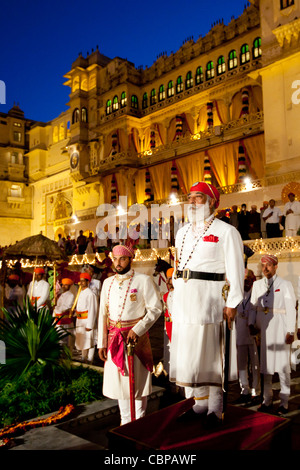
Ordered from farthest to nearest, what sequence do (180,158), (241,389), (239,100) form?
(180,158)
(239,100)
(241,389)

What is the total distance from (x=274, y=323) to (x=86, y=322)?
4.67 meters

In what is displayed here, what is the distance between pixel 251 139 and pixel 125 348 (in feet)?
65.7

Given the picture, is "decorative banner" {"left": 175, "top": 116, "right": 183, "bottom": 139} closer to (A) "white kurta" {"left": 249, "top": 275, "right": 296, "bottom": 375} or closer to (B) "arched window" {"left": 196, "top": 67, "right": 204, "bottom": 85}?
(B) "arched window" {"left": 196, "top": 67, "right": 204, "bottom": 85}

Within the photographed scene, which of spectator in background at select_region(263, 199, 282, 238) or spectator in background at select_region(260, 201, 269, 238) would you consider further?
spectator in background at select_region(260, 201, 269, 238)

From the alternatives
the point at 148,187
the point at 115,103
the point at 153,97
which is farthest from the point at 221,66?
the point at 148,187

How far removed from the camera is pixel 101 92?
106 ft

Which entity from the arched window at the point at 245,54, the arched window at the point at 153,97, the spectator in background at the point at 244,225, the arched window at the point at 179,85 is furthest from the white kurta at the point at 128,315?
the arched window at the point at 153,97

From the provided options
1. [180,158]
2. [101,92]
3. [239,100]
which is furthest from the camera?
[101,92]

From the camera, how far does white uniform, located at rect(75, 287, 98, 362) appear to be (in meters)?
8.71

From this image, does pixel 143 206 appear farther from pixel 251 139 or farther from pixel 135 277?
pixel 135 277

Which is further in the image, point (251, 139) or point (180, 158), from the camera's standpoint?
point (180, 158)

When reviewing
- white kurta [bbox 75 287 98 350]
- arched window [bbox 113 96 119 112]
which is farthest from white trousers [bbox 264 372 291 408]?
arched window [bbox 113 96 119 112]

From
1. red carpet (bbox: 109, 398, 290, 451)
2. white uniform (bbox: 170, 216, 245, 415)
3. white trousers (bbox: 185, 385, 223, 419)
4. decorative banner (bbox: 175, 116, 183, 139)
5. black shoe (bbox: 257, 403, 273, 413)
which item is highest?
decorative banner (bbox: 175, 116, 183, 139)

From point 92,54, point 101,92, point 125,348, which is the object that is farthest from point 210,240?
point 92,54
